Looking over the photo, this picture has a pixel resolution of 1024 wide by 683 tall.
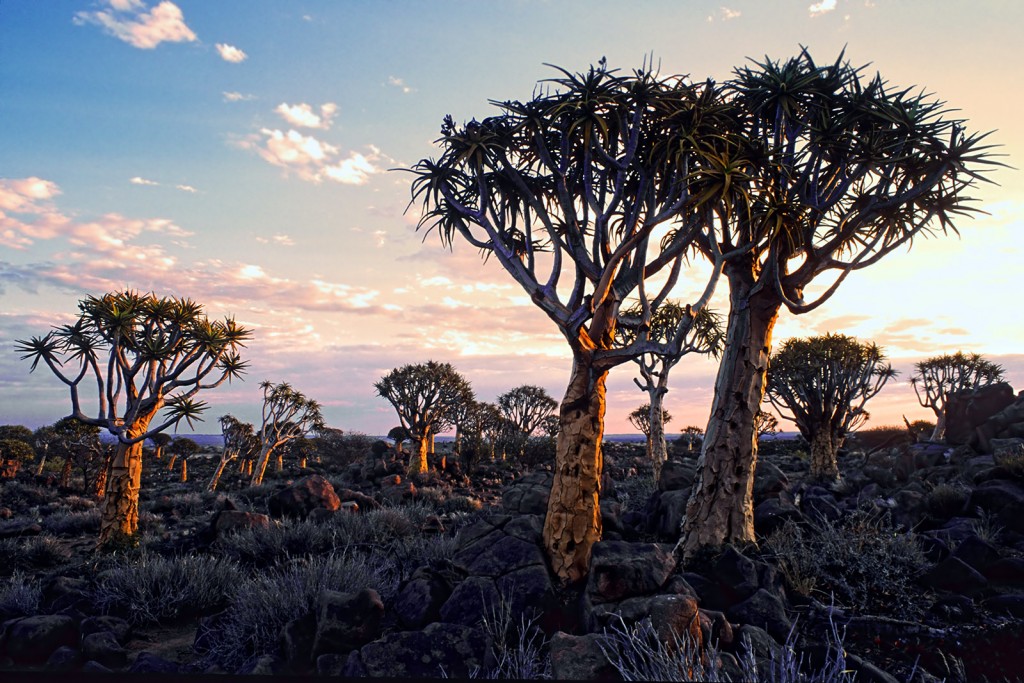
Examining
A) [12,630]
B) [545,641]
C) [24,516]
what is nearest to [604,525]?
[545,641]

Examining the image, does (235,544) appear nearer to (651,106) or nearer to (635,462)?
(651,106)

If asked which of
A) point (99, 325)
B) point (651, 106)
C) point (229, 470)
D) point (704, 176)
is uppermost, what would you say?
point (651, 106)

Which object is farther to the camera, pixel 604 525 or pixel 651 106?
pixel 604 525

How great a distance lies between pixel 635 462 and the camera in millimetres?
37281

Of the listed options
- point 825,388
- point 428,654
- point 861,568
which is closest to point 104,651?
point 428,654

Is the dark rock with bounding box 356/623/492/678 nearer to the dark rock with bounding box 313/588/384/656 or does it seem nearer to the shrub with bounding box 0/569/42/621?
the dark rock with bounding box 313/588/384/656

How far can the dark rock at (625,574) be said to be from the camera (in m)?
6.59

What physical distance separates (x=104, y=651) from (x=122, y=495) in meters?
8.25

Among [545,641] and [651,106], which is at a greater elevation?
[651,106]

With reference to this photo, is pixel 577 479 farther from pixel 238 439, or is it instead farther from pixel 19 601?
pixel 238 439

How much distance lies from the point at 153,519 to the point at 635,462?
26.3 meters

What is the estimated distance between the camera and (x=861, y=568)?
807 cm

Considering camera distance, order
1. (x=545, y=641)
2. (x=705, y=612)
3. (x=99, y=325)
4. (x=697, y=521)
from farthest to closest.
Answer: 1. (x=99, y=325)
2. (x=697, y=521)
3. (x=545, y=641)
4. (x=705, y=612)

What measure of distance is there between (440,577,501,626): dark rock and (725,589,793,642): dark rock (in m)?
2.68
